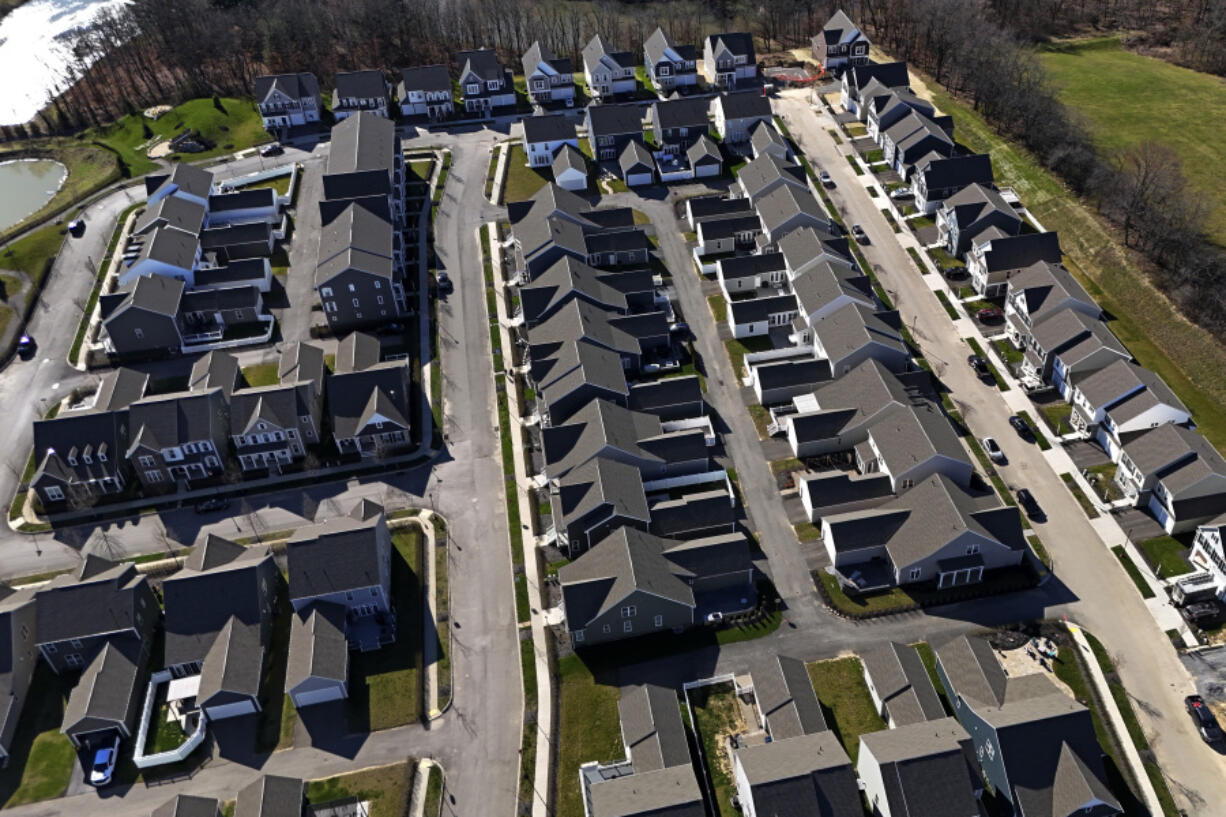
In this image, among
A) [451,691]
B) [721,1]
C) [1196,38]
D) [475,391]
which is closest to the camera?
[451,691]

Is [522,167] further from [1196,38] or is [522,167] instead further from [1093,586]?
[1196,38]

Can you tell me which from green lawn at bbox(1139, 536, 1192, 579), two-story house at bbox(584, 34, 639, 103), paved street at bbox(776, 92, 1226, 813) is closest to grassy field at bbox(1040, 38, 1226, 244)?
paved street at bbox(776, 92, 1226, 813)

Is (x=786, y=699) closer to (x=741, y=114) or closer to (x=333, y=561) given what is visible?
(x=333, y=561)

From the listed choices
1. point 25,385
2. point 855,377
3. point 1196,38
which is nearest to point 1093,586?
point 855,377

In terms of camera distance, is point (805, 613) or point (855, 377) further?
point (855, 377)

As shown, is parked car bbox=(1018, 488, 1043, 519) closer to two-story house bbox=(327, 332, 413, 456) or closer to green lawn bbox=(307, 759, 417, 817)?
green lawn bbox=(307, 759, 417, 817)

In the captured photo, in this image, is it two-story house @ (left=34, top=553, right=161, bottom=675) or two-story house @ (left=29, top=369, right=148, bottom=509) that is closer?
two-story house @ (left=34, top=553, right=161, bottom=675)

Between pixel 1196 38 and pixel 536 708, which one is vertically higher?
pixel 1196 38
